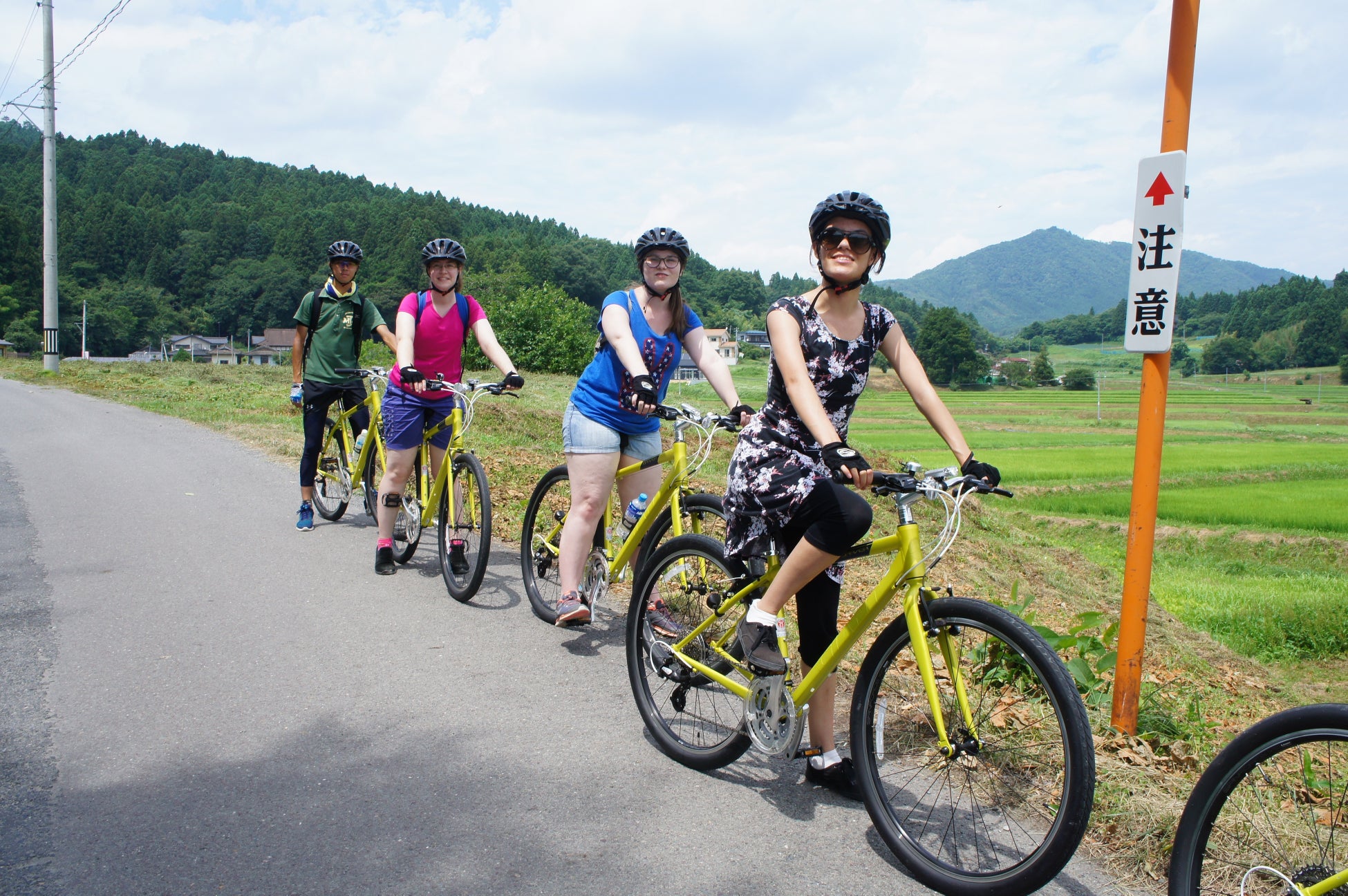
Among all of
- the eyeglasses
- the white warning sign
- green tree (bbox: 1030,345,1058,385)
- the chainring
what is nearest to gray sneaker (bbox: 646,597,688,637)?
the chainring

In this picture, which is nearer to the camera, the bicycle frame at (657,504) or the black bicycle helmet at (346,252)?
the bicycle frame at (657,504)

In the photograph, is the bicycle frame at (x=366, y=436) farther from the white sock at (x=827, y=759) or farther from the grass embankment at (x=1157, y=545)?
the white sock at (x=827, y=759)

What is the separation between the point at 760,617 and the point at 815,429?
725 mm

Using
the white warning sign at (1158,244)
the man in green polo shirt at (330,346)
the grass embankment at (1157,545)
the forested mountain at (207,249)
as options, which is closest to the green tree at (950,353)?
the forested mountain at (207,249)

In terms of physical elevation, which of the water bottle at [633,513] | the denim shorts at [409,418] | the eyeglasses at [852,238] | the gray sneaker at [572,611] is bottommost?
the gray sneaker at [572,611]

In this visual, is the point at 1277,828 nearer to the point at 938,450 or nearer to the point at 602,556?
the point at 602,556

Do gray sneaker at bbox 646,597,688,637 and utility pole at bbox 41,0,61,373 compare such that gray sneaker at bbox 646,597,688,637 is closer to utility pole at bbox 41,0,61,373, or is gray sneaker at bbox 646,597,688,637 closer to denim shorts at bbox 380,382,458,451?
denim shorts at bbox 380,382,458,451

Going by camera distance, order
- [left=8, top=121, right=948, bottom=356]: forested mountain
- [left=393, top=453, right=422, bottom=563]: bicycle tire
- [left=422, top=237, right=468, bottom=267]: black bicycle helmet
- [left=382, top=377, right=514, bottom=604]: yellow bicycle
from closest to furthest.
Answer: [left=382, top=377, right=514, bottom=604]: yellow bicycle < [left=422, top=237, right=468, bottom=267]: black bicycle helmet < [left=393, top=453, right=422, bottom=563]: bicycle tire < [left=8, top=121, right=948, bottom=356]: forested mountain

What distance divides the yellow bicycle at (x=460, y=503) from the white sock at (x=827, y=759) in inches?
103

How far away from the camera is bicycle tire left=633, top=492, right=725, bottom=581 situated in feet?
13.5

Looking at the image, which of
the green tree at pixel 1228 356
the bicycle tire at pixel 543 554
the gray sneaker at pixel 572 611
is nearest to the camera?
the gray sneaker at pixel 572 611

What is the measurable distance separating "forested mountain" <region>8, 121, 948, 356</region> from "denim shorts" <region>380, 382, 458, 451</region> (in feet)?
260

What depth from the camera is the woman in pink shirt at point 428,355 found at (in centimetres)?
584

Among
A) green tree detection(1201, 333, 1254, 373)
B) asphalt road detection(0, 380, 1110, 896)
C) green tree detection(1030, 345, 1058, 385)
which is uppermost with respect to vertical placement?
green tree detection(1201, 333, 1254, 373)
